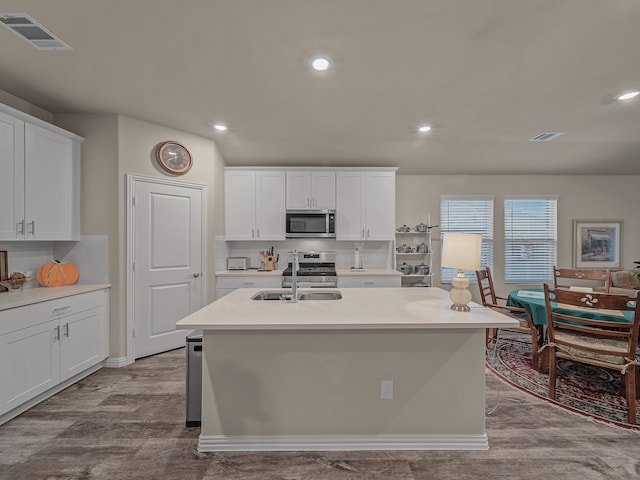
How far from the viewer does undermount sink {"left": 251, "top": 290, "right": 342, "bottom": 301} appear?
2.48 metres

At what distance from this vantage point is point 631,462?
6.03 ft

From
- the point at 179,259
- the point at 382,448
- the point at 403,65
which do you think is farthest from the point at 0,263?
the point at 403,65

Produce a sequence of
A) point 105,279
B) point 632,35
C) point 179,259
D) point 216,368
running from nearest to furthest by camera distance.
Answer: point 216,368 → point 632,35 → point 105,279 → point 179,259

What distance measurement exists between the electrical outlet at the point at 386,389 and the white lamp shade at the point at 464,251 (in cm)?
86

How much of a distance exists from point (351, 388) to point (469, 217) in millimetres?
4271

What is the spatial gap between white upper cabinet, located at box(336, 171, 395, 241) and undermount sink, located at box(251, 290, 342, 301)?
2.09 meters

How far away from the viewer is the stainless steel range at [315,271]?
4.23 metres

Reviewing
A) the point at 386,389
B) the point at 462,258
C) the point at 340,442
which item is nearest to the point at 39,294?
the point at 340,442

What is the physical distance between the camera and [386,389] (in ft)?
6.52

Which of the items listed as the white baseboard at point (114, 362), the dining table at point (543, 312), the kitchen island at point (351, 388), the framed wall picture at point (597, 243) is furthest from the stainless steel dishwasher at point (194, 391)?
the framed wall picture at point (597, 243)

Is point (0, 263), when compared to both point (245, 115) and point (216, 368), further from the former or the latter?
point (245, 115)

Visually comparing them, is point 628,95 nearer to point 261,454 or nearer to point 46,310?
→ point 261,454

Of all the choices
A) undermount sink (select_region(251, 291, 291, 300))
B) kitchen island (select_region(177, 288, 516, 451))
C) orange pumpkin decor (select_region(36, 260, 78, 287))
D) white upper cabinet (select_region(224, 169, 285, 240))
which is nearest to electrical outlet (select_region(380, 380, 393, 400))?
kitchen island (select_region(177, 288, 516, 451))

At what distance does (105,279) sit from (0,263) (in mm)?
815
